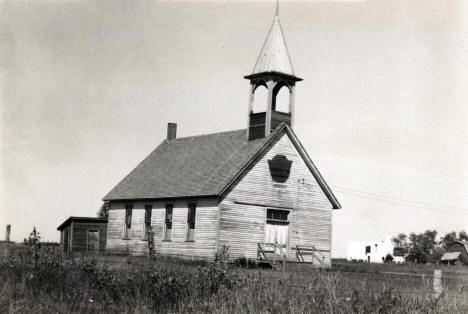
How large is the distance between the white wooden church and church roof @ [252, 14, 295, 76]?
2.1 inches

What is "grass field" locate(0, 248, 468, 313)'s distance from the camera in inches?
461

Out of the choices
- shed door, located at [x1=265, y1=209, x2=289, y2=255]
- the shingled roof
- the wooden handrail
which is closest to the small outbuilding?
the shingled roof

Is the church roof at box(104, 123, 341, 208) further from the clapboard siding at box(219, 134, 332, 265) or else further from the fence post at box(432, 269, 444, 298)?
the fence post at box(432, 269, 444, 298)

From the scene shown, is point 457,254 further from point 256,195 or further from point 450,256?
point 256,195

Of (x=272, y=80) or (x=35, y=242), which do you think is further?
(x=272, y=80)

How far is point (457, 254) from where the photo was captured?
96438 mm

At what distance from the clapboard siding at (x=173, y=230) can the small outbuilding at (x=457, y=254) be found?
66023mm

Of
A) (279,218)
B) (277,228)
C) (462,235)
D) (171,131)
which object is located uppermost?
(171,131)

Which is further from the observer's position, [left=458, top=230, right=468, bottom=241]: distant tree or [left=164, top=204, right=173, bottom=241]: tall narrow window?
[left=458, top=230, right=468, bottom=241]: distant tree

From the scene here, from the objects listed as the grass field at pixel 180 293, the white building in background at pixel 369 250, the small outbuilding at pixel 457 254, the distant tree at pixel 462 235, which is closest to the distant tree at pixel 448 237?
the distant tree at pixel 462 235

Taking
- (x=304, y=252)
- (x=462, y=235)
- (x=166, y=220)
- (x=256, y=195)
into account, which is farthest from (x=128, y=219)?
(x=462, y=235)

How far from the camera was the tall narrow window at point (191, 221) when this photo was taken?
3509 centimetres

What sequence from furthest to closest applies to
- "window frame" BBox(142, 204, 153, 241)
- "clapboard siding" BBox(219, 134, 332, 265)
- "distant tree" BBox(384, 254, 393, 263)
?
"distant tree" BBox(384, 254, 393, 263)
"window frame" BBox(142, 204, 153, 241)
"clapboard siding" BBox(219, 134, 332, 265)

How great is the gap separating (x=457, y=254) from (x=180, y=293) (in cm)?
9000
